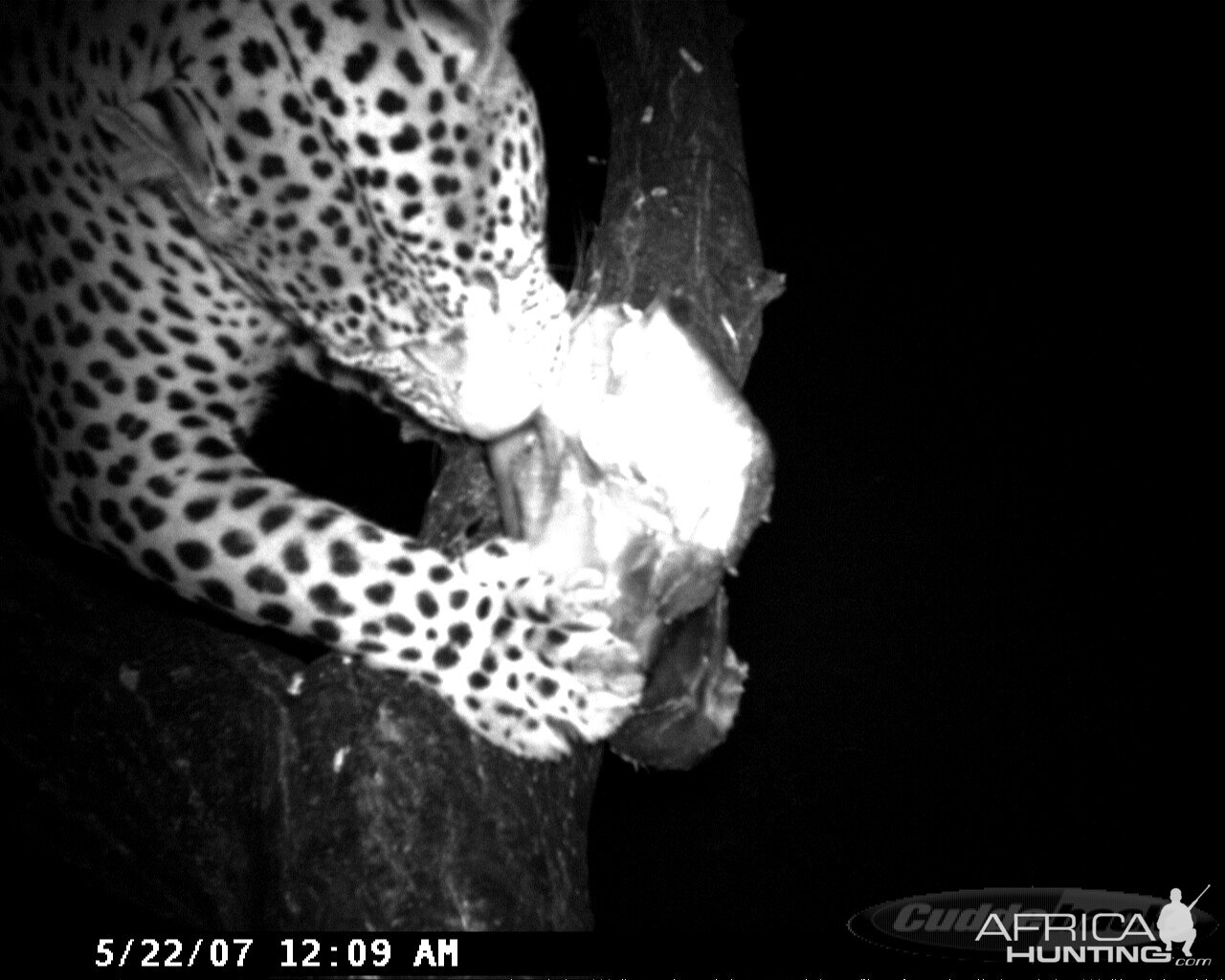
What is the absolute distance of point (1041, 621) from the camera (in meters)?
2.36

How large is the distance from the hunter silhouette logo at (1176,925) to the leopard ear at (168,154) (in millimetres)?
1676

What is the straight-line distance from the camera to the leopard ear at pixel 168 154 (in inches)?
53.9

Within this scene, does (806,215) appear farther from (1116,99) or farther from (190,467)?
(190,467)

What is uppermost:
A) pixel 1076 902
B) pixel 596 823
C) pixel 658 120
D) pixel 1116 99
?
pixel 1116 99

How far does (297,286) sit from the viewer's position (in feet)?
4.77

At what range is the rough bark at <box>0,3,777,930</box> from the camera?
1.24 meters

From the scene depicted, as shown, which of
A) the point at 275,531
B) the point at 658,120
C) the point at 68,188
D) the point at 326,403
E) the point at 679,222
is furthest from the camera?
the point at 326,403

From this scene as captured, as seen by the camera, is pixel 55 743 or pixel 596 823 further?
pixel 596 823

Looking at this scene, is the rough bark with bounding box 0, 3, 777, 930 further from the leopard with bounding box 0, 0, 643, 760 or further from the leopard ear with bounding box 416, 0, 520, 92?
the leopard ear with bounding box 416, 0, 520, 92

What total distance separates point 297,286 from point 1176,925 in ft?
5.21

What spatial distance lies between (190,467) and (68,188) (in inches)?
19.1

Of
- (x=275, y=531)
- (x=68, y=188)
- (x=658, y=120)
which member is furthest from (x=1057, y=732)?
(x=68, y=188)

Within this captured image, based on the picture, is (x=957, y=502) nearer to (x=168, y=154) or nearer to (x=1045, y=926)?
(x=1045, y=926)

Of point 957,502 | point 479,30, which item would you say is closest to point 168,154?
point 479,30
